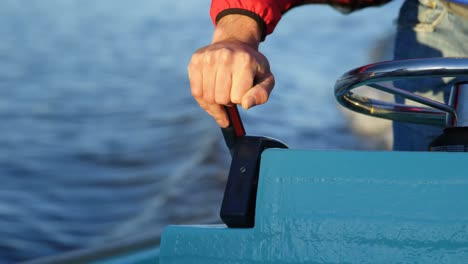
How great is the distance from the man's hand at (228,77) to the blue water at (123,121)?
102 cm

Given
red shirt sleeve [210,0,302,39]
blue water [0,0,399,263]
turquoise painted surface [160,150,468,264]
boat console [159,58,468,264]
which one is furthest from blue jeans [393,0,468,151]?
blue water [0,0,399,263]

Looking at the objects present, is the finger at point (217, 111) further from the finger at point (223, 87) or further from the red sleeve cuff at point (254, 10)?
the red sleeve cuff at point (254, 10)

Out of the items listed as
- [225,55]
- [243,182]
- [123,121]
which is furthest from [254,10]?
[123,121]

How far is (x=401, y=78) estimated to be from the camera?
107 cm

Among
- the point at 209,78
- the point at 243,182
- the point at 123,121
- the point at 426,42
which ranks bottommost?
the point at 123,121

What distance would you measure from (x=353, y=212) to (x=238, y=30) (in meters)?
0.36

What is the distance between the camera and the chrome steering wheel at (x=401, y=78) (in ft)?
3.37

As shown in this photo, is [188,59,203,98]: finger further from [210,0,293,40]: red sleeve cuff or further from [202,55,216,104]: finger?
[210,0,293,40]: red sleeve cuff

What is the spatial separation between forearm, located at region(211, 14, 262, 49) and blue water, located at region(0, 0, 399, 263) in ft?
3.11

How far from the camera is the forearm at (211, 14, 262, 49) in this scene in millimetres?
1163

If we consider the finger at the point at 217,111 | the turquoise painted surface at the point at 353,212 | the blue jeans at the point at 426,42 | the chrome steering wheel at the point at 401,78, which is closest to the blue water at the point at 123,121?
the blue jeans at the point at 426,42

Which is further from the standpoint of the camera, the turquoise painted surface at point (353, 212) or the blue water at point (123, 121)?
the blue water at point (123, 121)

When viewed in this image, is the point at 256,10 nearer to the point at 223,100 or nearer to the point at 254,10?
the point at 254,10

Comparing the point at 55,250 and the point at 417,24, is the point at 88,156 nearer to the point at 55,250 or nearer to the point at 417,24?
the point at 55,250
